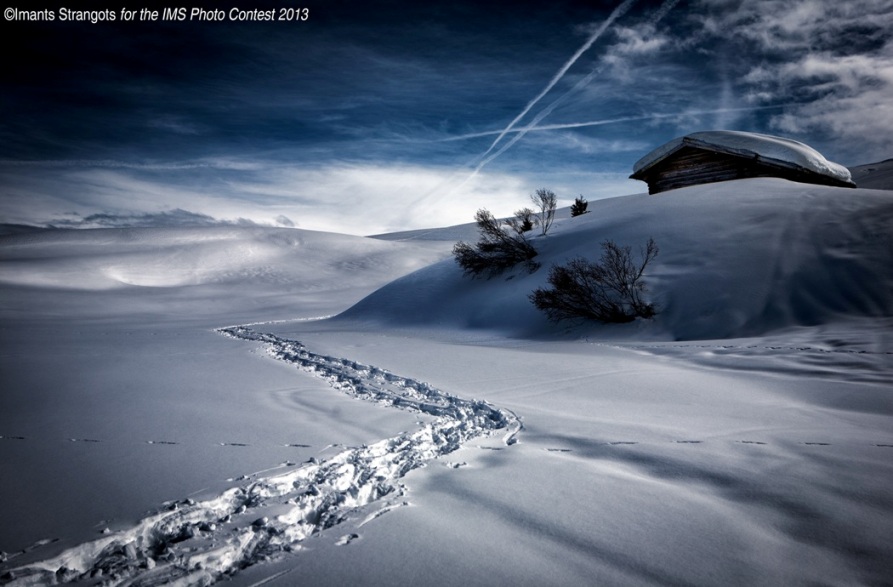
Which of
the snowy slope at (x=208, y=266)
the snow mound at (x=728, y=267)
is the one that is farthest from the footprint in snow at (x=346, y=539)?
the snowy slope at (x=208, y=266)

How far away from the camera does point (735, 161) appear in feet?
46.9

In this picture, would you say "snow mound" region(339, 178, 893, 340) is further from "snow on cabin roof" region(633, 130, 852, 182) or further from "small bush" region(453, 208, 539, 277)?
"snow on cabin roof" region(633, 130, 852, 182)

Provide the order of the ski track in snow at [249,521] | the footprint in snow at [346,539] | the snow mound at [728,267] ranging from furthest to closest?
the snow mound at [728,267] → the footprint in snow at [346,539] → the ski track in snow at [249,521]

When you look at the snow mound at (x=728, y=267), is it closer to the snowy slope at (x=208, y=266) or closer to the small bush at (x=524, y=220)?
the small bush at (x=524, y=220)

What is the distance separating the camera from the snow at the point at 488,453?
1.43 m

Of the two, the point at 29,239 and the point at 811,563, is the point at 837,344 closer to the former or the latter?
the point at 811,563

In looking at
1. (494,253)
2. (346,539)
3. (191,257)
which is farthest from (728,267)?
(191,257)

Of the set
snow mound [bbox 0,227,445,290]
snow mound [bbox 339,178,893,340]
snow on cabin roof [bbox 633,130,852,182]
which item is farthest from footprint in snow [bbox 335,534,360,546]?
snow mound [bbox 0,227,445,290]

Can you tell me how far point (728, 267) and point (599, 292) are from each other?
2.42 m

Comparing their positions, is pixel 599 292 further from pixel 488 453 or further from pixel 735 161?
pixel 735 161

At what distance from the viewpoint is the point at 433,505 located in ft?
5.78

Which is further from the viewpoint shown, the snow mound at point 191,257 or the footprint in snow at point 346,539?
the snow mound at point 191,257

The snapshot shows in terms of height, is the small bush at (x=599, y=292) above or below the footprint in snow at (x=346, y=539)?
above

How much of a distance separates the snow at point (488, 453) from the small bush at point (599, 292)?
1.78 ft
